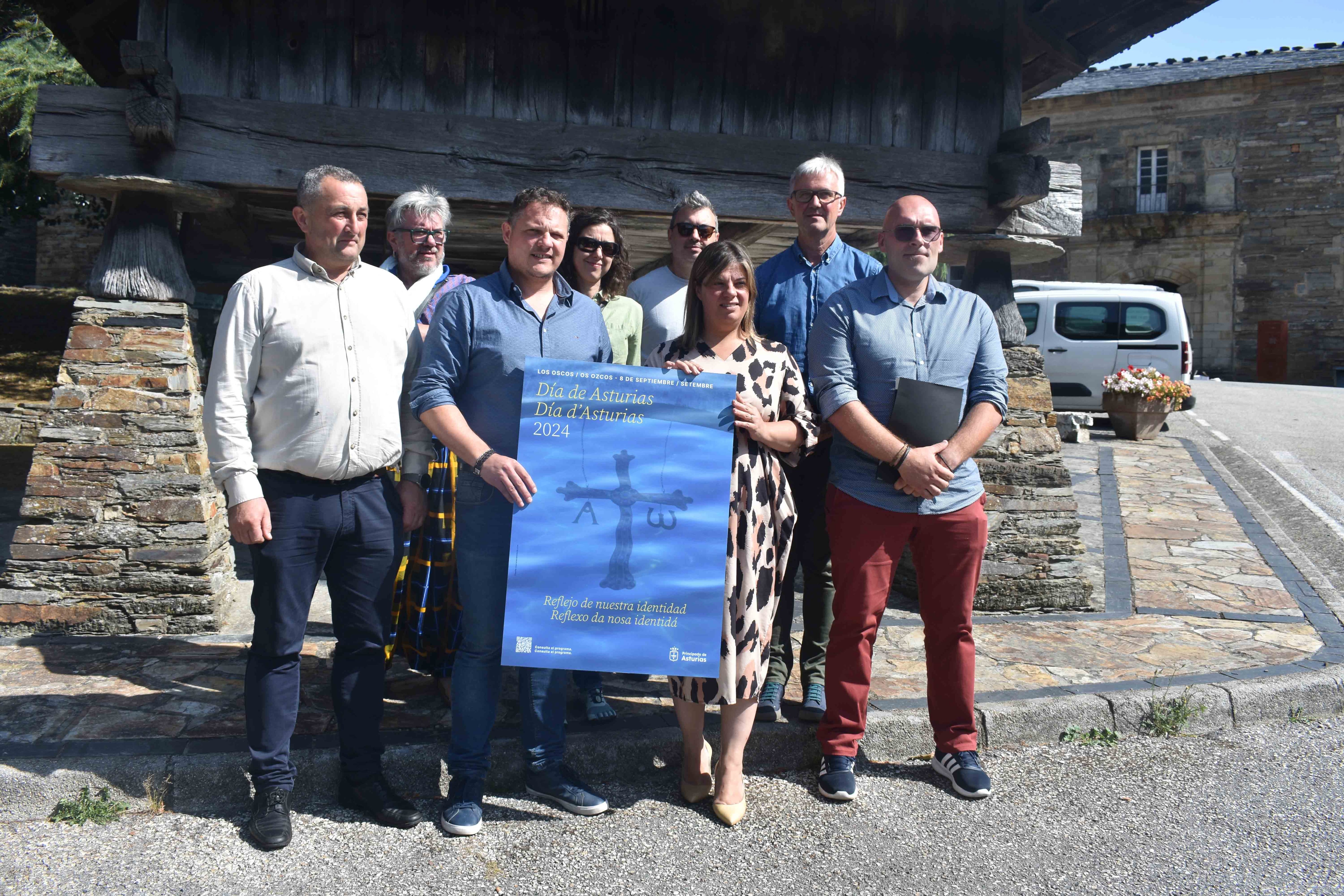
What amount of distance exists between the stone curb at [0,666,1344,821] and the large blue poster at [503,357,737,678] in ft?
2.13

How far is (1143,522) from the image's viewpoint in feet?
26.1

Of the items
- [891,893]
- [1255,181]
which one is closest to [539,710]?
[891,893]

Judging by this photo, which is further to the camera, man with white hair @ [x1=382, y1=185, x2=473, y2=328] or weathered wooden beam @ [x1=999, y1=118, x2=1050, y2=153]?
weathered wooden beam @ [x1=999, y1=118, x2=1050, y2=153]

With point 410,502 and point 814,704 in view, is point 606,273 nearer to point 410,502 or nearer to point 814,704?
point 410,502

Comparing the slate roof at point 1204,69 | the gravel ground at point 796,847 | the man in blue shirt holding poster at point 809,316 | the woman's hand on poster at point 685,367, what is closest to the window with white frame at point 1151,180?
the slate roof at point 1204,69

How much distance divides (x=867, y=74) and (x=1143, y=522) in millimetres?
4601

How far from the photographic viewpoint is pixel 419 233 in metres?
3.85

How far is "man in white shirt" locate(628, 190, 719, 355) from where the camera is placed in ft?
12.1

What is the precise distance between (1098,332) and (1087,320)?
244 millimetres

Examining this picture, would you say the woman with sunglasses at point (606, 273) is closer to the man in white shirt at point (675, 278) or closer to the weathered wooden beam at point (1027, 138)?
the man in white shirt at point (675, 278)

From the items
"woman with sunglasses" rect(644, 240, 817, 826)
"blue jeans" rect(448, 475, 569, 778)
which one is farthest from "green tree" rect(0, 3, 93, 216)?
"woman with sunglasses" rect(644, 240, 817, 826)

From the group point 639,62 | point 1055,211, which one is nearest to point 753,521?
point 639,62

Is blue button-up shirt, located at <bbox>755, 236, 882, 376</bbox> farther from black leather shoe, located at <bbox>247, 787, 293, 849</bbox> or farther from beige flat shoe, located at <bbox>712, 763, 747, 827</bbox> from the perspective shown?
black leather shoe, located at <bbox>247, 787, 293, 849</bbox>

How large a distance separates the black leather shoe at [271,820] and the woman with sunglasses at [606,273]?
182 centimetres
